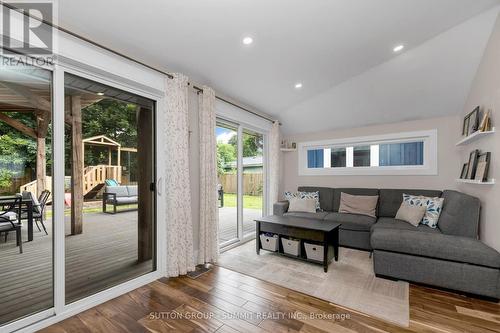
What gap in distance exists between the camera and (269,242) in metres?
3.33

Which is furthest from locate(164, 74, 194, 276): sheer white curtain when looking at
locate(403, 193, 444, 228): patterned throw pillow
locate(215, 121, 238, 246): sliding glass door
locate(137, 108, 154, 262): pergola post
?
locate(403, 193, 444, 228): patterned throw pillow

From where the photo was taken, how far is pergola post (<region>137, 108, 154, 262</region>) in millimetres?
2738

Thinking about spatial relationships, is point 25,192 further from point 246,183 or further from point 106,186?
point 246,183

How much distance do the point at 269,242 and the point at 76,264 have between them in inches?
89.3

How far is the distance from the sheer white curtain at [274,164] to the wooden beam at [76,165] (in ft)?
10.7

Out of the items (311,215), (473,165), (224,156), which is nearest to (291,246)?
(311,215)

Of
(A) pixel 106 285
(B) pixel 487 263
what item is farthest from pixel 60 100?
(B) pixel 487 263

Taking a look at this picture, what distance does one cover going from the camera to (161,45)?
2355 mm

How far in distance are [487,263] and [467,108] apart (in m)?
2.36

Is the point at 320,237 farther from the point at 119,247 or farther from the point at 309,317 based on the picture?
the point at 119,247

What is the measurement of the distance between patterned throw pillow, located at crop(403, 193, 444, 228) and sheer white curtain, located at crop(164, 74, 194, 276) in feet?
10.9

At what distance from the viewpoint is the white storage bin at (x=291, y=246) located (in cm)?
310

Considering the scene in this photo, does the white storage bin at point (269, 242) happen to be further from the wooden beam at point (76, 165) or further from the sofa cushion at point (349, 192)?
the wooden beam at point (76, 165)

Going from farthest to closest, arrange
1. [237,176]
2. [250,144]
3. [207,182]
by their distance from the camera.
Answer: [250,144] < [237,176] < [207,182]
